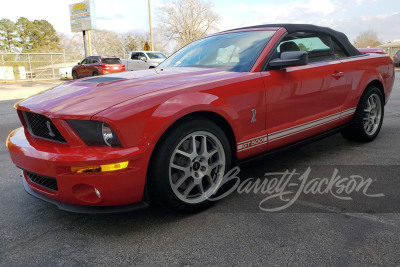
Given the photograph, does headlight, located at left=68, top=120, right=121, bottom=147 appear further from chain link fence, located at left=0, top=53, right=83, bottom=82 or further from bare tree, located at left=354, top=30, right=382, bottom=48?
bare tree, located at left=354, top=30, right=382, bottom=48

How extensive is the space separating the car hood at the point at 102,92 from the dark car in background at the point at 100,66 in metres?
17.9

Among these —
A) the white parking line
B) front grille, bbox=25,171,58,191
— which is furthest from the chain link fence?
the white parking line

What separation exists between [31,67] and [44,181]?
1036 inches

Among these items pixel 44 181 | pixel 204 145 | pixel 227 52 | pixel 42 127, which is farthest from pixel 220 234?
pixel 227 52

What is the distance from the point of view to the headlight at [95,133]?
2051 mm

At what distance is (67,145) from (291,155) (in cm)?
263

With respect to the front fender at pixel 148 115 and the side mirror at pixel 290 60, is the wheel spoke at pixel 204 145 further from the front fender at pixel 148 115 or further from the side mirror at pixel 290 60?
the side mirror at pixel 290 60

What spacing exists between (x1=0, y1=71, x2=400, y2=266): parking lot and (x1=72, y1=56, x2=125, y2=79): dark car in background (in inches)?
703

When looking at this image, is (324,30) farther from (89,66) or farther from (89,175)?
(89,66)

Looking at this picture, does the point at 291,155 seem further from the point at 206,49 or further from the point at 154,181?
the point at 154,181

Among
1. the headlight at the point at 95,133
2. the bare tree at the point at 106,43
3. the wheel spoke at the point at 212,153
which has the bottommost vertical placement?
the wheel spoke at the point at 212,153

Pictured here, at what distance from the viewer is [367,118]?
4.14 meters

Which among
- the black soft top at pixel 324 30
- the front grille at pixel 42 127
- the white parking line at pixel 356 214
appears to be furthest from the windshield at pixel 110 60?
the white parking line at pixel 356 214

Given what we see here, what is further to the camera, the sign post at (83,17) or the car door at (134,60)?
the sign post at (83,17)
